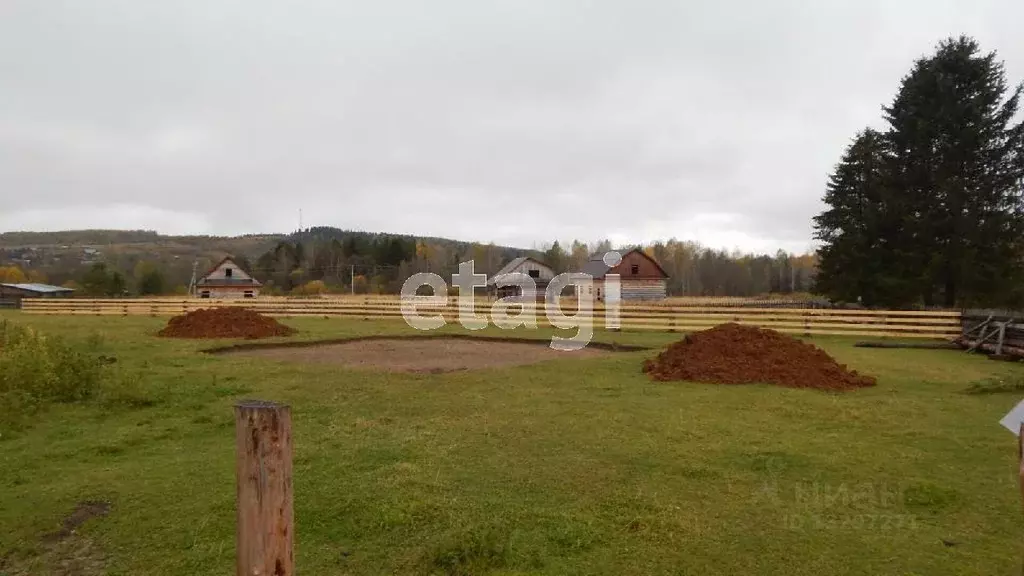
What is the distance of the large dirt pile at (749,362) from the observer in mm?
10742

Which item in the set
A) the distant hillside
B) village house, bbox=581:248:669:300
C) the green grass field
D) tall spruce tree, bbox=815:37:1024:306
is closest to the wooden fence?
tall spruce tree, bbox=815:37:1024:306

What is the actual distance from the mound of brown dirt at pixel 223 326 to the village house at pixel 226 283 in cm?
3438

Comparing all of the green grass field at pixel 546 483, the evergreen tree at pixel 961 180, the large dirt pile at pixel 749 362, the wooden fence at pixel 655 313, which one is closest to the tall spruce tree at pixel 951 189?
the evergreen tree at pixel 961 180

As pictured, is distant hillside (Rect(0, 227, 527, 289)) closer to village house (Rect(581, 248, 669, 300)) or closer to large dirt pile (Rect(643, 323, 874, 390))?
village house (Rect(581, 248, 669, 300))

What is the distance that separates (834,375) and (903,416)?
288 cm

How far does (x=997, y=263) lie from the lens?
21.7 meters

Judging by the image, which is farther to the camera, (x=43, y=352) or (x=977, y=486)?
(x=43, y=352)

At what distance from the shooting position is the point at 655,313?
2403 centimetres

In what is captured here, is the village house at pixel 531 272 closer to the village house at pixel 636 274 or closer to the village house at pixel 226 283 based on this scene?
the village house at pixel 636 274

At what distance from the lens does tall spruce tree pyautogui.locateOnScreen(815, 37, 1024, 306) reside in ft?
71.1

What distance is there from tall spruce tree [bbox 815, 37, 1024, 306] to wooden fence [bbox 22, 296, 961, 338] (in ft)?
11.7

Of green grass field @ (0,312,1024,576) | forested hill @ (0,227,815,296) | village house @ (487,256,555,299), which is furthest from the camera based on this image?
forested hill @ (0,227,815,296)

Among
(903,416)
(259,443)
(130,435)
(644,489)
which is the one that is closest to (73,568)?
(259,443)

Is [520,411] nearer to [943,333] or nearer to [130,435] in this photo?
[130,435]
